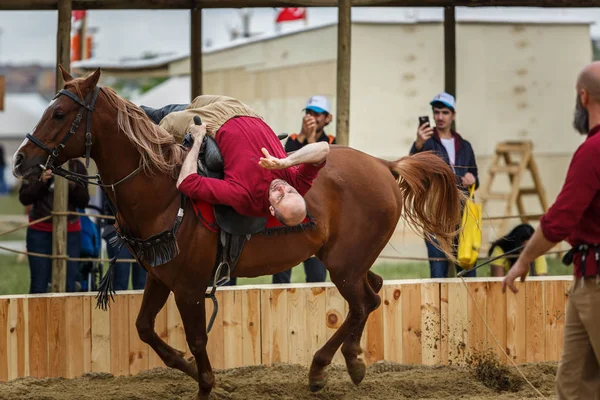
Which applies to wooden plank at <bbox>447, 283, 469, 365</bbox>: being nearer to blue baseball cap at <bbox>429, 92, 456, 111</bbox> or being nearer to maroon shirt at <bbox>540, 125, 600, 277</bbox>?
blue baseball cap at <bbox>429, 92, 456, 111</bbox>

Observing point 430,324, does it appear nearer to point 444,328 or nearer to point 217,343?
point 444,328

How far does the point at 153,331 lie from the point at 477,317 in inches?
95.8

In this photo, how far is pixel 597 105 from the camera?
3943mm

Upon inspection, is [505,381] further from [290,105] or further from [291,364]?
[290,105]

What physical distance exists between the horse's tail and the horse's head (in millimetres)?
2272

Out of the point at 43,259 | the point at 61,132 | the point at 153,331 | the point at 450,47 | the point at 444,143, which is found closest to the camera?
the point at 61,132

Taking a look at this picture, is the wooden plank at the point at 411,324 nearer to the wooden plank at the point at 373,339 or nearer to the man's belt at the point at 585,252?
the wooden plank at the point at 373,339

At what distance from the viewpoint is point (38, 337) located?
622cm

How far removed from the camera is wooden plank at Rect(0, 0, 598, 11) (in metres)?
7.79

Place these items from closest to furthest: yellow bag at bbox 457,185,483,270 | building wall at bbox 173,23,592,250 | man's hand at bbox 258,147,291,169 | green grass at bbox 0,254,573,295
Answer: man's hand at bbox 258,147,291,169 < yellow bag at bbox 457,185,483,270 < green grass at bbox 0,254,573,295 < building wall at bbox 173,23,592,250

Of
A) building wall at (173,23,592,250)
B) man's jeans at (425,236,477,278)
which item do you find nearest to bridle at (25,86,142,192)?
man's jeans at (425,236,477,278)

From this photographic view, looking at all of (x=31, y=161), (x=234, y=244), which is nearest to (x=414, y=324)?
(x=234, y=244)

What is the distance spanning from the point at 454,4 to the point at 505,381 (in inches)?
Result: 143

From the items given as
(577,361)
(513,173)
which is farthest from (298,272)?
(577,361)
